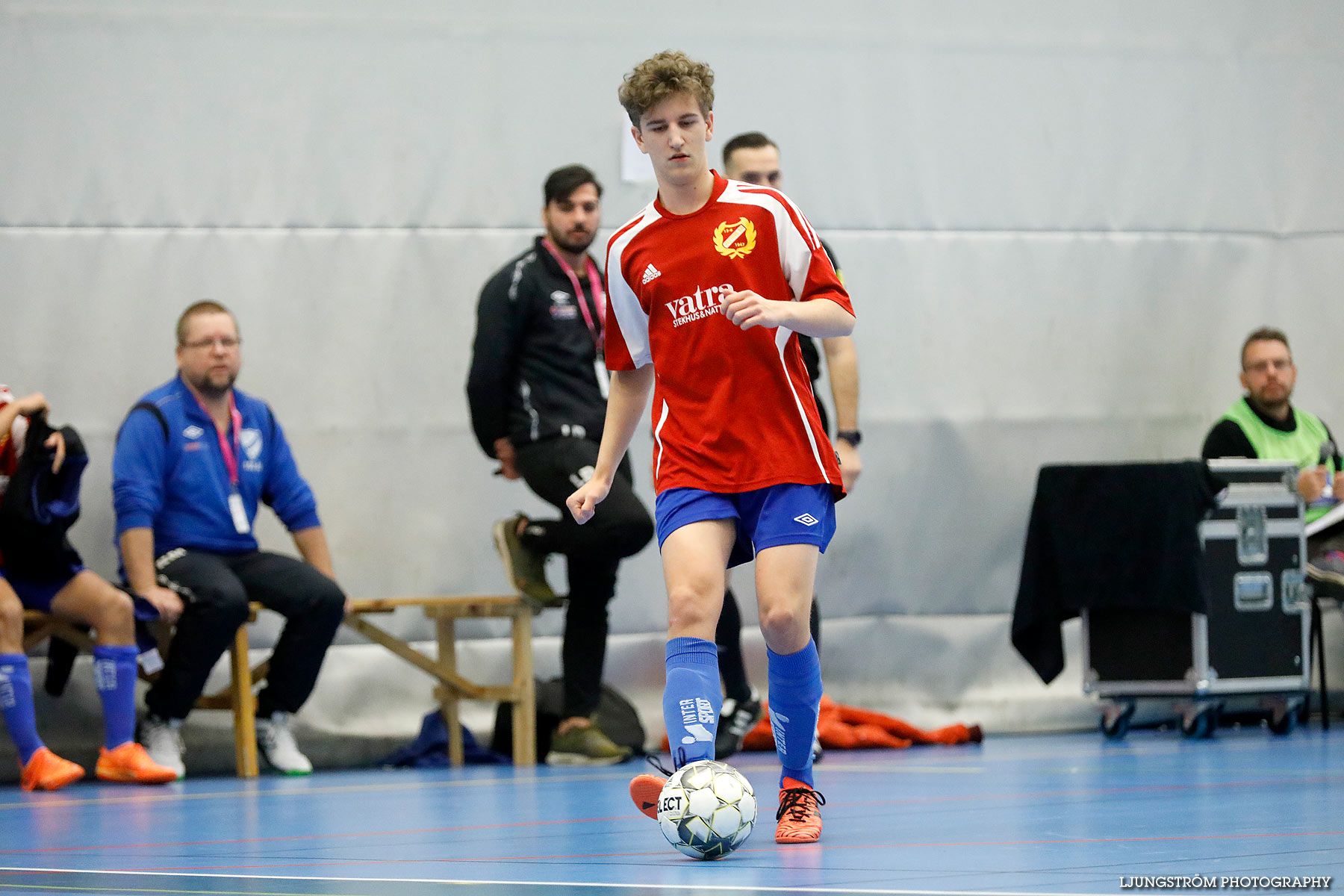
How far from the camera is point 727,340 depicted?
3.44 metres

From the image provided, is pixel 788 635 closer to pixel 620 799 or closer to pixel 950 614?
pixel 620 799

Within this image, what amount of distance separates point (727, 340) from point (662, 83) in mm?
563

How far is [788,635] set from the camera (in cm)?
341

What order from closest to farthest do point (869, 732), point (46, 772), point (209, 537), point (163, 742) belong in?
1. point (46, 772)
2. point (163, 742)
3. point (209, 537)
4. point (869, 732)

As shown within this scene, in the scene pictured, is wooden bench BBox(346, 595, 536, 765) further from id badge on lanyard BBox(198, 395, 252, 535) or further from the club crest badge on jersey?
the club crest badge on jersey

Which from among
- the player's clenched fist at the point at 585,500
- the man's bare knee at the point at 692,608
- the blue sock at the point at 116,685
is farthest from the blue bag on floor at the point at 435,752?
the man's bare knee at the point at 692,608

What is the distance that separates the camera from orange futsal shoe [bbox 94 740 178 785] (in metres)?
5.76

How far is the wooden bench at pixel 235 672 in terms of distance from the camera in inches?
234

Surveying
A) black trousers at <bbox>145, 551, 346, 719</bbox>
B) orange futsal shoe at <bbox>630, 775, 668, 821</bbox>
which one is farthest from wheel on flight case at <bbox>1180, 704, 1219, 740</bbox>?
orange futsal shoe at <bbox>630, 775, 668, 821</bbox>

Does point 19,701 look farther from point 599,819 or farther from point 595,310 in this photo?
point 599,819

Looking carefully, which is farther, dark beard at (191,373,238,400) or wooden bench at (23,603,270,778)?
dark beard at (191,373,238,400)

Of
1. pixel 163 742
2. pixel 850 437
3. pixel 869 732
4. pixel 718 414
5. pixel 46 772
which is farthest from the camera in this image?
pixel 869 732

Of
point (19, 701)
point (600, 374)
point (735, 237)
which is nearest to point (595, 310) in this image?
point (600, 374)

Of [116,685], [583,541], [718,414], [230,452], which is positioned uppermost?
→ [718,414]
